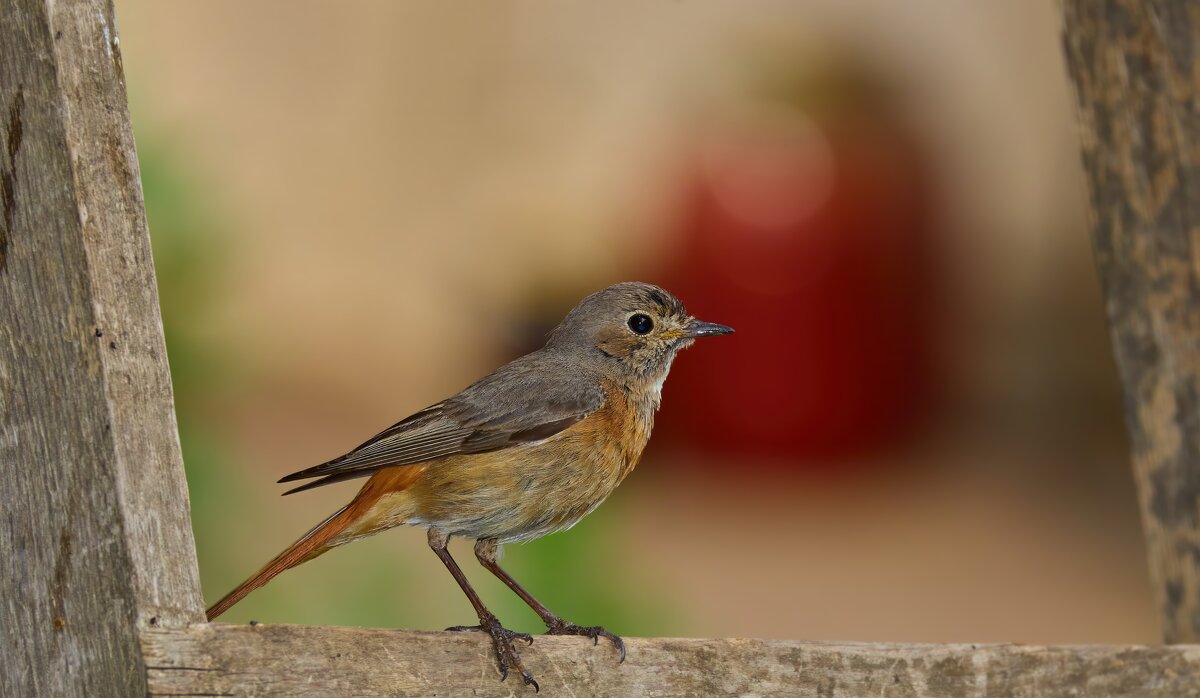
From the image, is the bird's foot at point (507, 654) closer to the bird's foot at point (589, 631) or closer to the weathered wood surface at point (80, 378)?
the bird's foot at point (589, 631)

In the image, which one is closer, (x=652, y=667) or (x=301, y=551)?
(x=652, y=667)

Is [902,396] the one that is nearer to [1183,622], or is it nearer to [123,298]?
[1183,622]

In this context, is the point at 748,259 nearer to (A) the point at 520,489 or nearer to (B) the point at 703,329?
(B) the point at 703,329

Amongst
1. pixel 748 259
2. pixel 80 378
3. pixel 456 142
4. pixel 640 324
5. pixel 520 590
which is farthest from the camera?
pixel 748 259

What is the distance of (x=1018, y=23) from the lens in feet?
35.3

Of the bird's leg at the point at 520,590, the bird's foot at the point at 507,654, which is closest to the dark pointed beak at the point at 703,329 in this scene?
the bird's leg at the point at 520,590

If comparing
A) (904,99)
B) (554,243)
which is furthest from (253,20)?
(904,99)

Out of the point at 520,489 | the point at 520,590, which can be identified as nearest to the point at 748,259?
the point at 520,590

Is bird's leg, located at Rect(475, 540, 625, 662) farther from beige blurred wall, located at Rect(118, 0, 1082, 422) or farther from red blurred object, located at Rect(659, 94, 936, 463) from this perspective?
red blurred object, located at Rect(659, 94, 936, 463)

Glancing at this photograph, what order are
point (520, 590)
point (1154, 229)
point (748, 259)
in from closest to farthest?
point (520, 590) → point (1154, 229) → point (748, 259)

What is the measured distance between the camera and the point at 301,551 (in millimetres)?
2932

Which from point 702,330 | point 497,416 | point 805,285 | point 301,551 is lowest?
point 805,285

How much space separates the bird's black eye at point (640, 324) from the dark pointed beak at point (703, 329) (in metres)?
0.09

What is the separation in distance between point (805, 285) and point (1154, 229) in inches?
245
